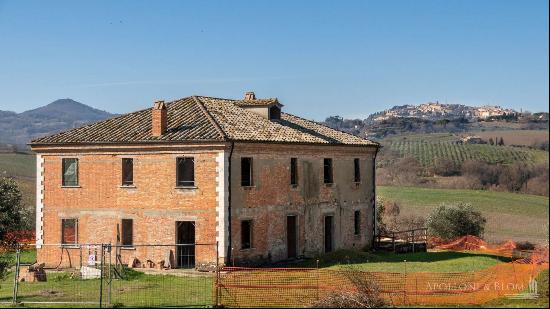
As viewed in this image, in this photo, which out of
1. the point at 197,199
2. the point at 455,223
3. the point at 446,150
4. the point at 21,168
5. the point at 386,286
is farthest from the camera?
the point at 21,168

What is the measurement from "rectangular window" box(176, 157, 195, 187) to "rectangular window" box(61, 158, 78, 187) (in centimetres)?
523

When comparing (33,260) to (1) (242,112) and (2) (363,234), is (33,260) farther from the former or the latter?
(2) (363,234)

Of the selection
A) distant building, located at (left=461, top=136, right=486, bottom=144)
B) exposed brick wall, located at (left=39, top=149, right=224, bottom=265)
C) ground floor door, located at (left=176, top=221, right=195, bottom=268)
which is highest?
distant building, located at (left=461, top=136, right=486, bottom=144)

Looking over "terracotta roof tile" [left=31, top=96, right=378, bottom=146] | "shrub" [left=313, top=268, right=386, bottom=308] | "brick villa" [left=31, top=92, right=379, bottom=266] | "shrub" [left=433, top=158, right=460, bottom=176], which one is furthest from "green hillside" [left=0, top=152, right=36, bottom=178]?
"shrub" [left=313, top=268, right=386, bottom=308]

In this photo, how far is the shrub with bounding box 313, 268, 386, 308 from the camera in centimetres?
1923

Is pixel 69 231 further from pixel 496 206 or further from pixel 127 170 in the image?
pixel 496 206

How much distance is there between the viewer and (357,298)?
1942 centimetres

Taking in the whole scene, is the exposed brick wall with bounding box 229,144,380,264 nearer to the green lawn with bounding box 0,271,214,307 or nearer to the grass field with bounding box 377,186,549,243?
the green lawn with bounding box 0,271,214,307

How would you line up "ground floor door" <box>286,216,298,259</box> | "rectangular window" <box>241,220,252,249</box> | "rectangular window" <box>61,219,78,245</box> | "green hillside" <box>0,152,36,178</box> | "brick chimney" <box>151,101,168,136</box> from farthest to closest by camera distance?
"green hillside" <box>0,152,36,178</box>, "ground floor door" <box>286,216,298,259</box>, "rectangular window" <box>61,219,78,245</box>, "brick chimney" <box>151,101,168,136</box>, "rectangular window" <box>241,220,252,249</box>

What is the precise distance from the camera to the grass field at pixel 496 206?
2244 inches

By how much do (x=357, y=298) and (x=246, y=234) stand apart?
13375 millimetres

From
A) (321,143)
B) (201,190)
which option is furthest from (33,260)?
(321,143)

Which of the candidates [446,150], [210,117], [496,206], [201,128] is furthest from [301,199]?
[446,150]

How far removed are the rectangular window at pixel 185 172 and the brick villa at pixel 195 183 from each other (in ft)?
0.14
